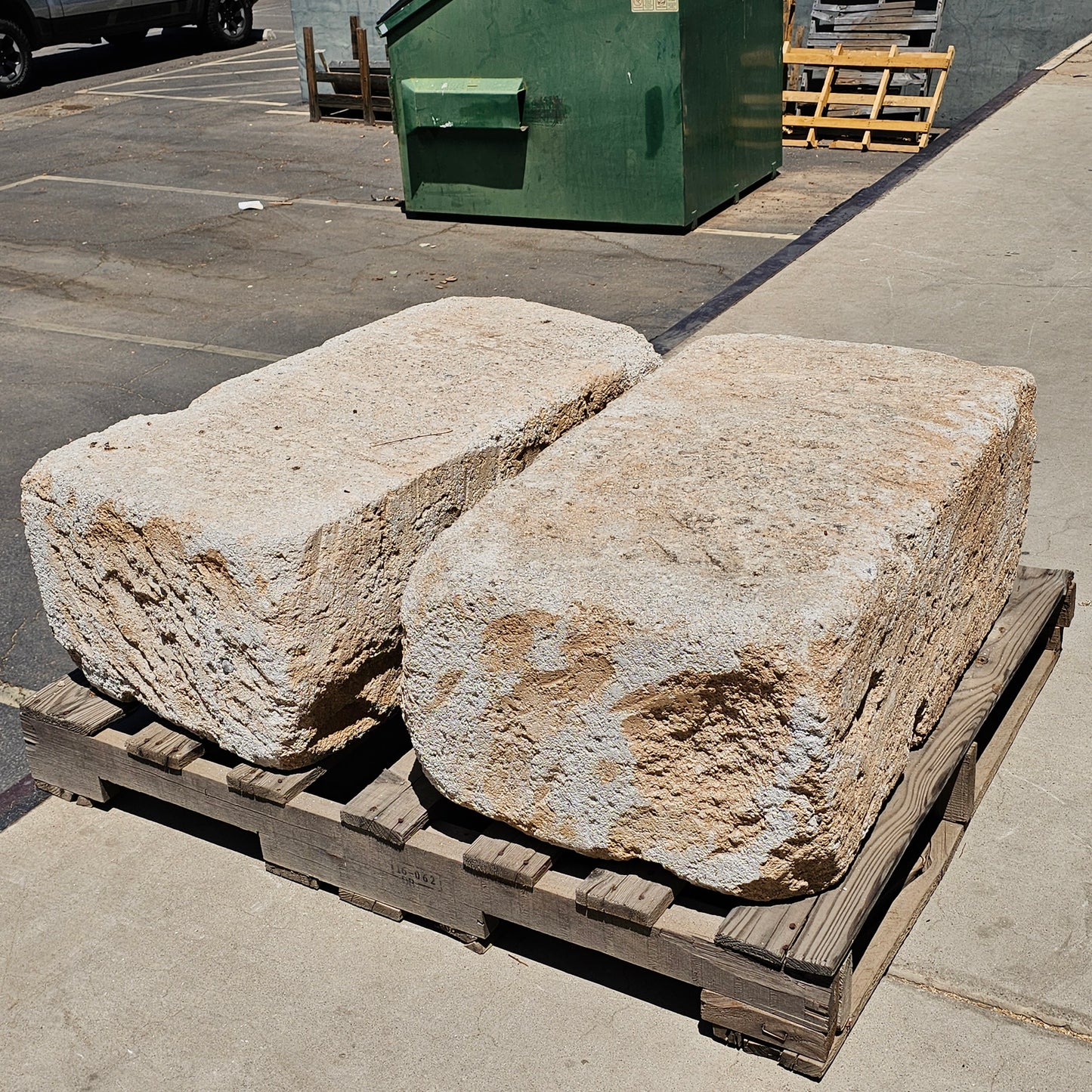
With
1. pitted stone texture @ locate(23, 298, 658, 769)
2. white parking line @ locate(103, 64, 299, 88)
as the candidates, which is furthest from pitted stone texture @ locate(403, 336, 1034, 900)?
white parking line @ locate(103, 64, 299, 88)

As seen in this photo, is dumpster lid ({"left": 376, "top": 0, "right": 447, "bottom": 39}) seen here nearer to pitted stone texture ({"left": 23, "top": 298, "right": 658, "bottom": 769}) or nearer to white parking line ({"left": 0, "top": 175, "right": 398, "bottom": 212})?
white parking line ({"left": 0, "top": 175, "right": 398, "bottom": 212})

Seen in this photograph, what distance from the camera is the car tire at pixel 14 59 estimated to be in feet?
53.8

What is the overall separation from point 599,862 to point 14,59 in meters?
17.0

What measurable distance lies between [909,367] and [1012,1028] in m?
1.72

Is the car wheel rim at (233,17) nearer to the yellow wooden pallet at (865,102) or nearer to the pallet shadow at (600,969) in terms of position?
the yellow wooden pallet at (865,102)

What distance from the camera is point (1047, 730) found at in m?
3.69

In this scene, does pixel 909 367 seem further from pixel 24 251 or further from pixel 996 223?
pixel 24 251

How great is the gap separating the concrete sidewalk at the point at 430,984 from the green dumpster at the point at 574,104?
6.38m

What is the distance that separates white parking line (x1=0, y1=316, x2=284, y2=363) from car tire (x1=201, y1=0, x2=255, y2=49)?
1261cm

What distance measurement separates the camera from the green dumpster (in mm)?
9078

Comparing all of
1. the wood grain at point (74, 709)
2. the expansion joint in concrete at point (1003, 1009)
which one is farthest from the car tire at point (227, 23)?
the expansion joint in concrete at point (1003, 1009)

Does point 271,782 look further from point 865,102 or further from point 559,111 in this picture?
point 865,102

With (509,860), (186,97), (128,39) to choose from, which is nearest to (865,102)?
(186,97)

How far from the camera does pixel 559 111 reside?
31.1 feet
